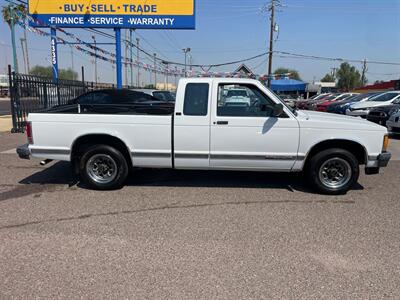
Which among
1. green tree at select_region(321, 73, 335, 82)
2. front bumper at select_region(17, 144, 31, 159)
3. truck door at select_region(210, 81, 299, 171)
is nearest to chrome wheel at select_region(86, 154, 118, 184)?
front bumper at select_region(17, 144, 31, 159)

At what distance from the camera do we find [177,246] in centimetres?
376

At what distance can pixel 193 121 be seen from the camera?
213 inches

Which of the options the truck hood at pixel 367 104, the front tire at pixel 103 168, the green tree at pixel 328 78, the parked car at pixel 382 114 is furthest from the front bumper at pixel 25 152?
the green tree at pixel 328 78

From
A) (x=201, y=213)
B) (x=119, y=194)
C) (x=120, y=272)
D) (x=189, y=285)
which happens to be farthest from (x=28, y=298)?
(x=119, y=194)

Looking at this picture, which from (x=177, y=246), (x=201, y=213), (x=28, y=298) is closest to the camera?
(x=28, y=298)

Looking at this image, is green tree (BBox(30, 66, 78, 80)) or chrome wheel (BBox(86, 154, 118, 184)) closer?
chrome wheel (BBox(86, 154, 118, 184))

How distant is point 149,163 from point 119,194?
0.70m

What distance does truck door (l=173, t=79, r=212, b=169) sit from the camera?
17.7ft

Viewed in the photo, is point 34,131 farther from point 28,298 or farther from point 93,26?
point 93,26

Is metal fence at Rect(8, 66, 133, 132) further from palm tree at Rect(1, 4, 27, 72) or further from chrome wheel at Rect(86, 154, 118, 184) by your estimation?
chrome wheel at Rect(86, 154, 118, 184)

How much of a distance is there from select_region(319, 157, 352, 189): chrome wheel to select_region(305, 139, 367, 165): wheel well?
0.75 feet

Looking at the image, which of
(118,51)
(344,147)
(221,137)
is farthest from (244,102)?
(118,51)

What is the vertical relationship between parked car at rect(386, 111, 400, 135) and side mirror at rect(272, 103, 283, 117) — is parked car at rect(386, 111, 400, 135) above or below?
below

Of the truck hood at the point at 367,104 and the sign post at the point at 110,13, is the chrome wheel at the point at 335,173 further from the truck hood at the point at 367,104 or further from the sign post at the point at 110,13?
the sign post at the point at 110,13
